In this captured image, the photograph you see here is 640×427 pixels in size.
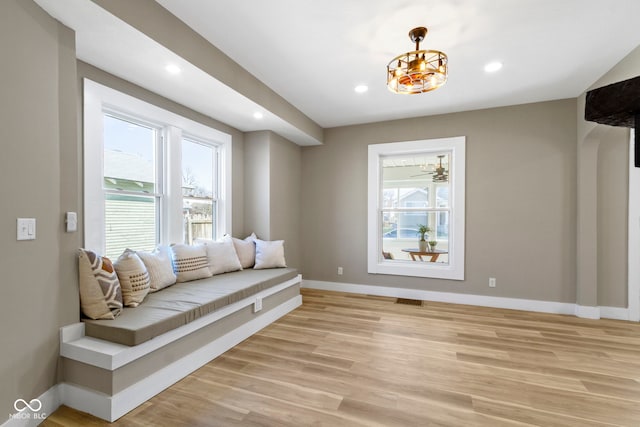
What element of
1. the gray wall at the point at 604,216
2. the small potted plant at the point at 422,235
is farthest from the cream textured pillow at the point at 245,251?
the gray wall at the point at 604,216

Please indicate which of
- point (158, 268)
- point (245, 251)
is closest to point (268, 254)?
point (245, 251)

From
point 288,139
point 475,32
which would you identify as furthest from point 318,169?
point 475,32

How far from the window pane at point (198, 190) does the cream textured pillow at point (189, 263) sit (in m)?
0.37

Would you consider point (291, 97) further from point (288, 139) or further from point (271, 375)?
point (271, 375)

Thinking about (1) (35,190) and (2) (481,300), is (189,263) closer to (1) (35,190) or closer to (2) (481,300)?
(1) (35,190)

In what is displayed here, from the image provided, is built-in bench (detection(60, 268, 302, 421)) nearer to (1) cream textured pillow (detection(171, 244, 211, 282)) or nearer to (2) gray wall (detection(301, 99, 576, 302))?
(1) cream textured pillow (detection(171, 244, 211, 282))

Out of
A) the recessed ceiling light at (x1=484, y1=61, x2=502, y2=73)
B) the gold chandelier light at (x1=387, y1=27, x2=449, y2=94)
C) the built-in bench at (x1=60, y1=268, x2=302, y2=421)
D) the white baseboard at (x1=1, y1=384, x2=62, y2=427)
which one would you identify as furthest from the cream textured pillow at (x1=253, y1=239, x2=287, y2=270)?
the recessed ceiling light at (x1=484, y1=61, x2=502, y2=73)

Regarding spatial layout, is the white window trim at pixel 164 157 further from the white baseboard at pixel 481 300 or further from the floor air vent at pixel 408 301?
the floor air vent at pixel 408 301

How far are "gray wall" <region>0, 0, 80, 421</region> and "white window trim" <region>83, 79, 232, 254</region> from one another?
0.48 m

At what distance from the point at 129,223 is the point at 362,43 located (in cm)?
271

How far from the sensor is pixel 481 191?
3.90m

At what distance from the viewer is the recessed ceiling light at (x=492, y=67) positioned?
2732 millimetres

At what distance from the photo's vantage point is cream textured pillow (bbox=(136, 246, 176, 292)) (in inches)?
100

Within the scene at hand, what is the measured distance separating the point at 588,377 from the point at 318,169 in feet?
12.9
